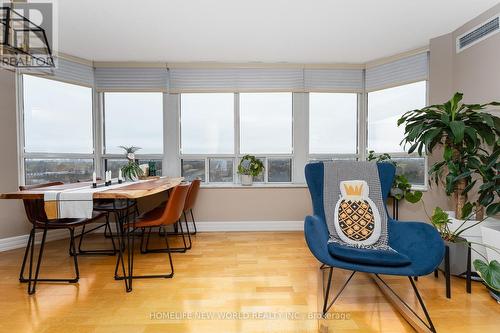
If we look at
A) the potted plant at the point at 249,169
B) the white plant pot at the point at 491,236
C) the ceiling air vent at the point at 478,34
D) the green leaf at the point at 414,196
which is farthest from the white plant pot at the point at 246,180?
the ceiling air vent at the point at 478,34

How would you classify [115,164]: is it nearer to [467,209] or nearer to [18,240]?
[18,240]

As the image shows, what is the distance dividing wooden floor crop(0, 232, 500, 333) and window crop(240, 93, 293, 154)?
1.75 meters

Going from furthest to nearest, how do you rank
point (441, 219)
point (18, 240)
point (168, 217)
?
point (18, 240)
point (168, 217)
point (441, 219)

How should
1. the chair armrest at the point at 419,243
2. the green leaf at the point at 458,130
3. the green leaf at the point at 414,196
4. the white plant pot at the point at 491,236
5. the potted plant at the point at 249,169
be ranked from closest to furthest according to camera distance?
the chair armrest at the point at 419,243
the white plant pot at the point at 491,236
the green leaf at the point at 458,130
the green leaf at the point at 414,196
the potted plant at the point at 249,169

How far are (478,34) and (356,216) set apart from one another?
2402 mm

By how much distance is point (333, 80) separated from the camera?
3707 millimetres

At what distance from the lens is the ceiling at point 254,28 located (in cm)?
237

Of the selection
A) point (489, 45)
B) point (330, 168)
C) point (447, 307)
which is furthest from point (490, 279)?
point (489, 45)

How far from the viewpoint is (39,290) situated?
2074 mm

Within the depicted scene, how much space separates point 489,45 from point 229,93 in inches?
119

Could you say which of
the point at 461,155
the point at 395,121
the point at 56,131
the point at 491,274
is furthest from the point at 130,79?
the point at 491,274

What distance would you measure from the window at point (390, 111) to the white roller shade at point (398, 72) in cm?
10

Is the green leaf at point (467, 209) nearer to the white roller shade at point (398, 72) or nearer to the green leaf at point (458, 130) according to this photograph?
the green leaf at point (458, 130)

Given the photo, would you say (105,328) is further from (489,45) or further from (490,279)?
(489,45)
